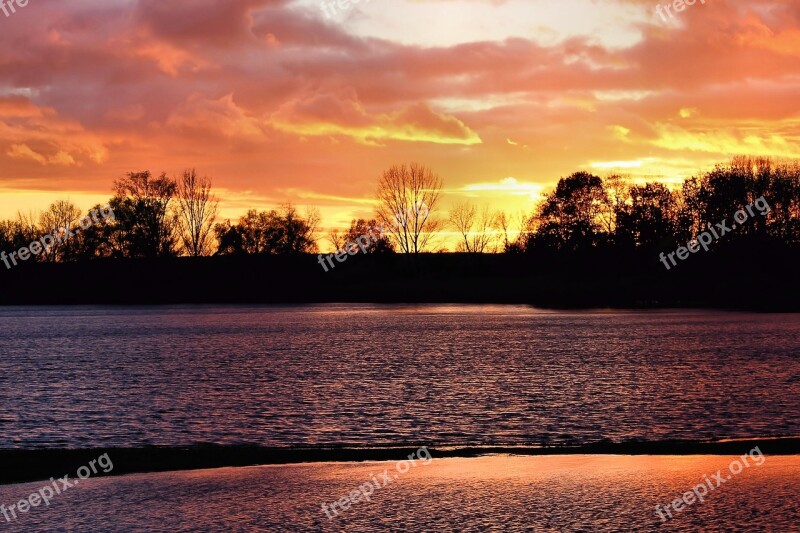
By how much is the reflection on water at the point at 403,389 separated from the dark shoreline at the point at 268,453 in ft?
4.19

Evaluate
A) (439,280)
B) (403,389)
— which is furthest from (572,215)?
(403,389)

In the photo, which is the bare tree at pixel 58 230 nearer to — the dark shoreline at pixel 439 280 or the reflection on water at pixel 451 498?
the dark shoreline at pixel 439 280

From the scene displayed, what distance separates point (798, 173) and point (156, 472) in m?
136

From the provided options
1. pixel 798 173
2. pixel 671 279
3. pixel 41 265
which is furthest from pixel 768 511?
pixel 41 265

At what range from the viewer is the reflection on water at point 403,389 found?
21.8 meters

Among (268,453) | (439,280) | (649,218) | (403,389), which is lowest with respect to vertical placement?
(403,389)

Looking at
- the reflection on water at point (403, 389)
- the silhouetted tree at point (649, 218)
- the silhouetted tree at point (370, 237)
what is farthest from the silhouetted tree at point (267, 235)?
the reflection on water at point (403, 389)

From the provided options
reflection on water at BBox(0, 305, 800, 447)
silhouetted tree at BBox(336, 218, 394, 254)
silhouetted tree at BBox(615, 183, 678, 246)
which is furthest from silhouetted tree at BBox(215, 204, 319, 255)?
reflection on water at BBox(0, 305, 800, 447)

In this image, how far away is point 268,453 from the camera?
18500 mm

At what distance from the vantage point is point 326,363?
4384cm

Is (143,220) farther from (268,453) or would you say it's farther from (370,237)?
(268,453)

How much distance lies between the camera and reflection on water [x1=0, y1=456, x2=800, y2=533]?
12.7 meters

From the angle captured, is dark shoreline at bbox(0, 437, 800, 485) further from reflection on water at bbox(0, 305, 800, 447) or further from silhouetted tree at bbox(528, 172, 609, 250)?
silhouetted tree at bbox(528, 172, 609, 250)

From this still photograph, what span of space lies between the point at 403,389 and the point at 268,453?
514 inches
